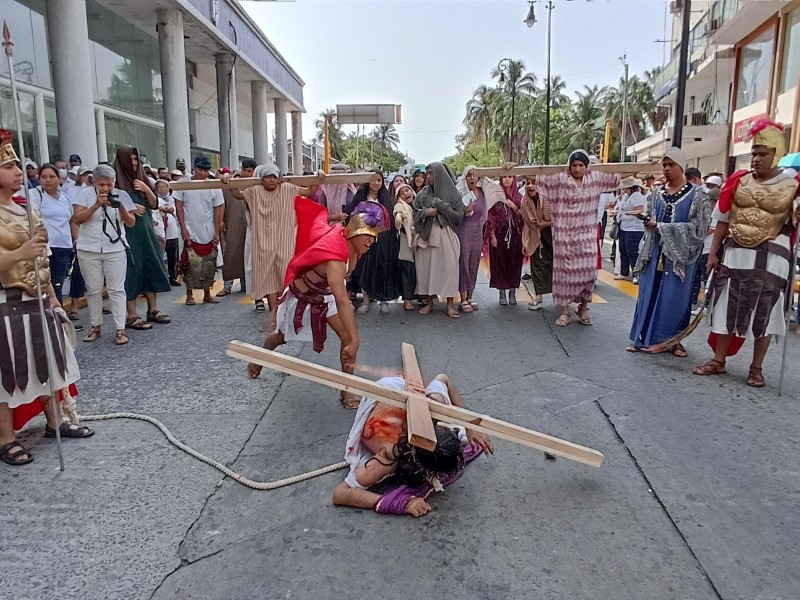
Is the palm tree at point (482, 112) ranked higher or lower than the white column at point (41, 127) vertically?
higher

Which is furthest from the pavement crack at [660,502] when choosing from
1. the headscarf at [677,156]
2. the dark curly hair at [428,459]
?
the headscarf at [677,156]

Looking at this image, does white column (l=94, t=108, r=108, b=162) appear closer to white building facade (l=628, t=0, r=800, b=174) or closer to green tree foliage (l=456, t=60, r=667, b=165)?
white building facade (l=628, t=0, r=800, b=174)

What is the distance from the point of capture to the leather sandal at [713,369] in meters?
5.15

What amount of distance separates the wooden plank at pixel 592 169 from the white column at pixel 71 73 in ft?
25.0

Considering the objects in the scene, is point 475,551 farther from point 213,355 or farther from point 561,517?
point 213,355

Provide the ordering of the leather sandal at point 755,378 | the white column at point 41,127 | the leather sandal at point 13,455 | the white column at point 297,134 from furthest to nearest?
the white column at point 297,134 < the white column at point 41,127 < the leather sandal at point 755,378 < the leather sandal at point 13,455

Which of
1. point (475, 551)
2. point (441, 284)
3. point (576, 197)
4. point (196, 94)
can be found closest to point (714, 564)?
point (475, 551)

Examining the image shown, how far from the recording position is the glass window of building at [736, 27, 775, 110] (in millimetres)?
19234

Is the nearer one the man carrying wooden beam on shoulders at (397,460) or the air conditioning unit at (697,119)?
the man carrying wooden beam on shoulders at (397,460)

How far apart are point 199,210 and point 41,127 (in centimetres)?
681

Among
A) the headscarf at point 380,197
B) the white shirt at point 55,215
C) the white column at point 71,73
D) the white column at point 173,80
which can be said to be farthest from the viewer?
the white column at point 173,80

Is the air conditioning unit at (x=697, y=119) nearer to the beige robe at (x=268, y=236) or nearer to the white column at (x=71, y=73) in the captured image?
the white column at (x=71, y=73)

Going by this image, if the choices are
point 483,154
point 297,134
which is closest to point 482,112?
point 483,154

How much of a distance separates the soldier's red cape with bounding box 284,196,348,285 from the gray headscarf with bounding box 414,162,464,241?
2.99 metres
